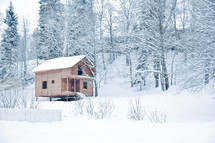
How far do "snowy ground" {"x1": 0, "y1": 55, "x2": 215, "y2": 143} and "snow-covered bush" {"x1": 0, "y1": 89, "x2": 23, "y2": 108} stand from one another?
11.5 feet

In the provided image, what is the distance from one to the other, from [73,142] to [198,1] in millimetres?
10473

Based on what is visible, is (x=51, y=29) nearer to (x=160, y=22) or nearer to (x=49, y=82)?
(x=49, y=82)

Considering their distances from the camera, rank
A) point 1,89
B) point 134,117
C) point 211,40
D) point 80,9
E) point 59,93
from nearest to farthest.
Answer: point 211,40, point 134,117, point 1,89, point 59,93, point 80,9

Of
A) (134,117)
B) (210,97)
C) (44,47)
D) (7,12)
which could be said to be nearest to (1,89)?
(134,117)

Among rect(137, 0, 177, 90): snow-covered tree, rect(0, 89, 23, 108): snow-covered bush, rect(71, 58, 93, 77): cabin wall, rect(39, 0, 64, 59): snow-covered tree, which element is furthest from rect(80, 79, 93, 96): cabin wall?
rect(0, 89, 23, 108): snow-covered bush

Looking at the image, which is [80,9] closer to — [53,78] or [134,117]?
[53,78]

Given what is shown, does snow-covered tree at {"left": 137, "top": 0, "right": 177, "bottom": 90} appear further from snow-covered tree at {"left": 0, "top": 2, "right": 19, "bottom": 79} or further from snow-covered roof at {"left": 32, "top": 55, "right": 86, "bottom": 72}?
snow-covered tree at {"left": 0, "top": 2, "right": 19, "bottom": 79}

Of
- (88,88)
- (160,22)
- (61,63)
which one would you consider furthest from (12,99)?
(88,88)

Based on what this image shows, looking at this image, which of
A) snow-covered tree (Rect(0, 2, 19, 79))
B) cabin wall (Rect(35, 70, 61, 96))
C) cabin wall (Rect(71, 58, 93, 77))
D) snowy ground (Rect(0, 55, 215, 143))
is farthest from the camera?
snow-covered tree (Rect(0, 2, 19, 79))

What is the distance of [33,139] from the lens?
22.1 ft

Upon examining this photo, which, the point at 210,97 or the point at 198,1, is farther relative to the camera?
the point at 210,97

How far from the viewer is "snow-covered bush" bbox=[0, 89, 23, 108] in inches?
565

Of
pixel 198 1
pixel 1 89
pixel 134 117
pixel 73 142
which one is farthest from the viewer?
pixel 1 89

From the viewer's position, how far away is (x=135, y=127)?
905cm
